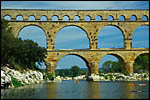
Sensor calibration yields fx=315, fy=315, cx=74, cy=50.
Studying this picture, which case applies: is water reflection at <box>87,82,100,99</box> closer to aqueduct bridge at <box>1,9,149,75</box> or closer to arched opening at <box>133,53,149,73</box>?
aqueduct bridge at <box>1,9,149,75</box>

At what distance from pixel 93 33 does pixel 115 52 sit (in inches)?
207

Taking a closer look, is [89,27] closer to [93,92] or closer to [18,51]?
[18,51]

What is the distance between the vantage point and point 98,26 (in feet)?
188

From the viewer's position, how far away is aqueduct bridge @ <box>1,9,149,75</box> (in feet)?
183

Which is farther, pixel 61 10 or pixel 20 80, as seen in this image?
pixel 61 10

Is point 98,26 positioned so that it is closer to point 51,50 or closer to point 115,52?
point 115,52

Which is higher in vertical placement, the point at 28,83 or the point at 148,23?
the point at 148,23

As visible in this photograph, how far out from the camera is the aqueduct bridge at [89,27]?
55.9m

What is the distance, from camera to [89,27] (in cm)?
5712

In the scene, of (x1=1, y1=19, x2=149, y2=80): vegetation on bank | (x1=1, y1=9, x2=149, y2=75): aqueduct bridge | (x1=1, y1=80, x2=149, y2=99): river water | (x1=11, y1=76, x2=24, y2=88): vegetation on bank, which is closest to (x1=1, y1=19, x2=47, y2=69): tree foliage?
(x1=1, y1=19, x2=149, y2=80): vegetation on bank

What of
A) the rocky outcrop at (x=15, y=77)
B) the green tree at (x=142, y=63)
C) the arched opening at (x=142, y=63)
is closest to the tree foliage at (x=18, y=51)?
the rocky outcrop at (x=15, y=77)

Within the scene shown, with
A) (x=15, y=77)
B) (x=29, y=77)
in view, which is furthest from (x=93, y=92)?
(x=29, y=77)

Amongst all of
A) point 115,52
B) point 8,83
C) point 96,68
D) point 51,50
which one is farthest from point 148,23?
point 8,83

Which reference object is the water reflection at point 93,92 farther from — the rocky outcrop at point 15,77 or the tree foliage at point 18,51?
the tree foliage at point 18,51
